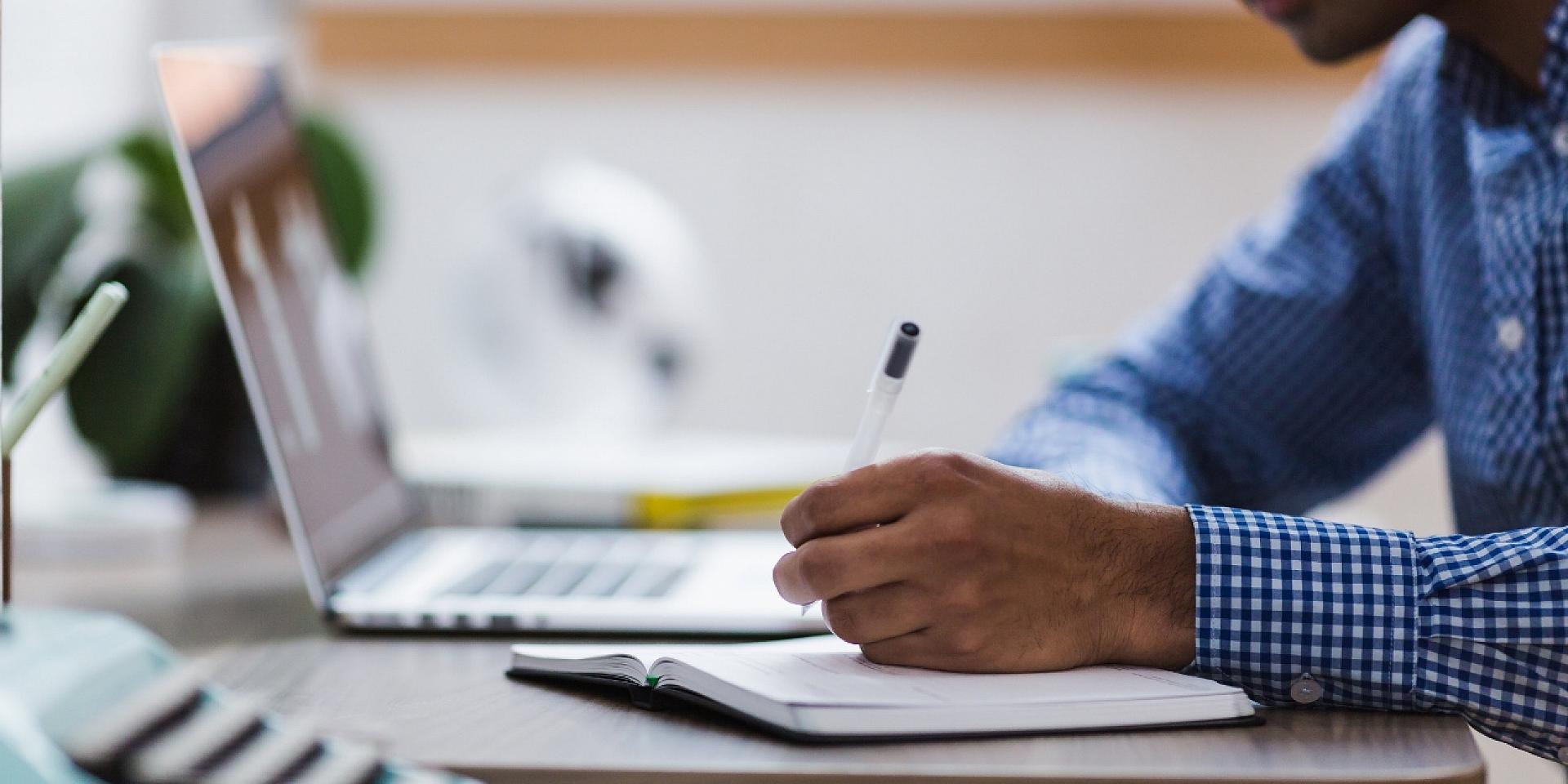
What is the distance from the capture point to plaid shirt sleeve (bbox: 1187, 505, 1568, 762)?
1.91 ft

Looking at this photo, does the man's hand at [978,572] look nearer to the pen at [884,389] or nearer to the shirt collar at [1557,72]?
the pen at [884,389]

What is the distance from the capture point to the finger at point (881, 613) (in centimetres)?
57

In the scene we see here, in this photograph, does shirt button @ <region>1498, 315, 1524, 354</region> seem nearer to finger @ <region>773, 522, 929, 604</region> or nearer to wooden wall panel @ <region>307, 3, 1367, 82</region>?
finger @ <region>773, 522, 929, 604</region>

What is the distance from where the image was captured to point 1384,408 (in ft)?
3.64

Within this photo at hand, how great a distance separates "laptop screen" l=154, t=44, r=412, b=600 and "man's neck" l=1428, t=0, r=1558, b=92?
0.77 meters

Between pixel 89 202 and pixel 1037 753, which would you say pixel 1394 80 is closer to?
pixel 1037 753

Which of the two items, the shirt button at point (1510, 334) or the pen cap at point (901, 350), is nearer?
the pen cap at point (901, 350)

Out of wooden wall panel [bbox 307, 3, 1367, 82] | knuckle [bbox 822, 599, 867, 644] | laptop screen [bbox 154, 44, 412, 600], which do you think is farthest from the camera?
wooden wall panel [bbox 307, 3, 1367, 82]

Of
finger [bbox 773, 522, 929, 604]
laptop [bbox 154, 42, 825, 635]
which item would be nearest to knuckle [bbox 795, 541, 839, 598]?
finger [bbox 773, 522, 929, 604]

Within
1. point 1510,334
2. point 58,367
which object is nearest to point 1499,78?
point 1510,334

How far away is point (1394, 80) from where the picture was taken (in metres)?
1.07

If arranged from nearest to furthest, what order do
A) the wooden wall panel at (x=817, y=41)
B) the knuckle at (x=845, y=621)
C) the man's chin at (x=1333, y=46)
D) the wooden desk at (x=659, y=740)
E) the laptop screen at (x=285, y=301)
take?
1. the wooden desk at (x=659, y=740)
2. the knuckle at (x=845, y=621)
3. the laptop screen at (x=285, y=301)
4. the man's chin at (x=1333, y=46)
5. the wooden wall panel at (x=817, y=41)

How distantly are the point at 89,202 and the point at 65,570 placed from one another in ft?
1.14

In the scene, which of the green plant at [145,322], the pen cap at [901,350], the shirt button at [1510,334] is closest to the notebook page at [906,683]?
the pen cap at [901,350]
